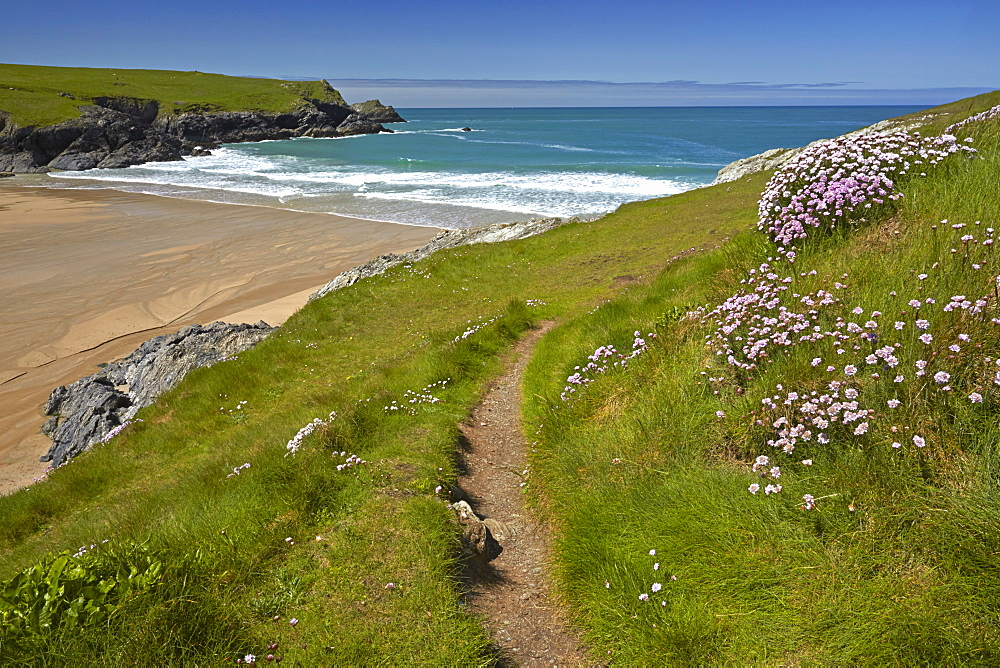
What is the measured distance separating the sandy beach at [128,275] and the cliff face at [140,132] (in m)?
43.6

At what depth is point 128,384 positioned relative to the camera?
17594mm

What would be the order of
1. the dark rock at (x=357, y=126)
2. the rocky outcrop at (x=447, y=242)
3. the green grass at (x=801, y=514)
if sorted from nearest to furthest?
the green grass at (x=801, y=514), the rocky outcrop at (x=447, y=242), the dark rock at (x=357, y=126)

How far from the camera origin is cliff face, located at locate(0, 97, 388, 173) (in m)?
85.1

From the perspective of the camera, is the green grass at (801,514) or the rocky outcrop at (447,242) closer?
the green grass at (801,514)

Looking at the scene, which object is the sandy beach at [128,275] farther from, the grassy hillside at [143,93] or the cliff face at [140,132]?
the grassy hillside at [143,93]

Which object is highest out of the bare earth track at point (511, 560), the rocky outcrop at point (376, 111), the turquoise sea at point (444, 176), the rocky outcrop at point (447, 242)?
the rocky outcrop at point (376, 111)

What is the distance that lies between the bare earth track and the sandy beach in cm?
1231

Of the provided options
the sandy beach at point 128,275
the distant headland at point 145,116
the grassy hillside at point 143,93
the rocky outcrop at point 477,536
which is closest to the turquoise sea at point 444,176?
the sandy beach at point 128,275

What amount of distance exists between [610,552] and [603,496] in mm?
766

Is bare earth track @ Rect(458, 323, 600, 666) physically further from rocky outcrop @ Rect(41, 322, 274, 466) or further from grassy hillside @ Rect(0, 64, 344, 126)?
grassy hillside @ Rect(0, 64, 344, 126)

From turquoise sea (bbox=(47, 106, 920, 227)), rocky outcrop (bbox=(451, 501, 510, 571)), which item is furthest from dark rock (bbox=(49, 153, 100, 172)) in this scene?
rocky outcrop (bbox=(451, 501, 510, 571))

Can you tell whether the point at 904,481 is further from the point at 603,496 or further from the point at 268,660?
the point at 268,660

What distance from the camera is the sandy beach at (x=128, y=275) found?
19875mm

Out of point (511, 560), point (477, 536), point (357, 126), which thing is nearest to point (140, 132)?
point (357, 126)
